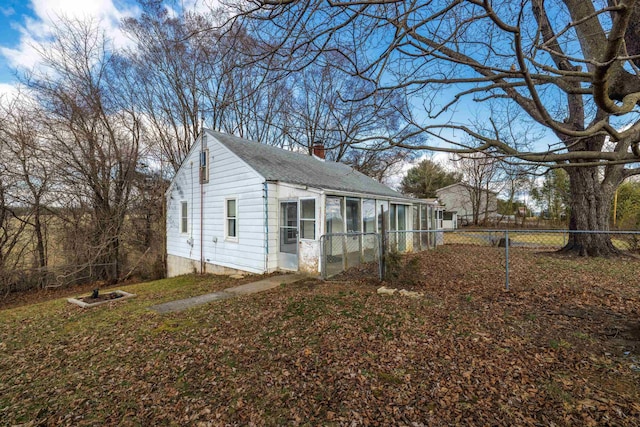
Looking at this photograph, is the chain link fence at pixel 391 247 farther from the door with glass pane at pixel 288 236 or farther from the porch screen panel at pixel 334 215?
the door with glass pane at pixel 288 236

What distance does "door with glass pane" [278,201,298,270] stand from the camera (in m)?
8.62

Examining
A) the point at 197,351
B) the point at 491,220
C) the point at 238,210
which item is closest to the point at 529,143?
the point at 197,351

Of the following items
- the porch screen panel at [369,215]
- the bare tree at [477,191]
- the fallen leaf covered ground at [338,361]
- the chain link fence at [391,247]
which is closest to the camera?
the fallen leaf covered ground at [338,361]

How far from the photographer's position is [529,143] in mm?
4766

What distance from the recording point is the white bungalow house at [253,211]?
27.7 feet

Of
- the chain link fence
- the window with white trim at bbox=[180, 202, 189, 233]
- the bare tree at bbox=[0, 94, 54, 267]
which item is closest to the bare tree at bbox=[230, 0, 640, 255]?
the chain link fence

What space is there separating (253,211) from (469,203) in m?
32.8

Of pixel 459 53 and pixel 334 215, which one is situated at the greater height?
pixel 459 53

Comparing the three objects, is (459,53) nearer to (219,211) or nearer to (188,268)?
(219,211)

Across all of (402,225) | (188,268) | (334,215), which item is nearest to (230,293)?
(334,215)

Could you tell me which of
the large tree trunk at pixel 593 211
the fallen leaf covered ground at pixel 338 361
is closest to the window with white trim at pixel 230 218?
the fallen leaf covered ground at pixel 338 361

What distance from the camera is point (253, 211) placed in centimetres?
878

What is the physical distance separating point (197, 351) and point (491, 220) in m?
34.5

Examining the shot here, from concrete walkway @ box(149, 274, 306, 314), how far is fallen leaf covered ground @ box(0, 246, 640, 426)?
15.2 inches
